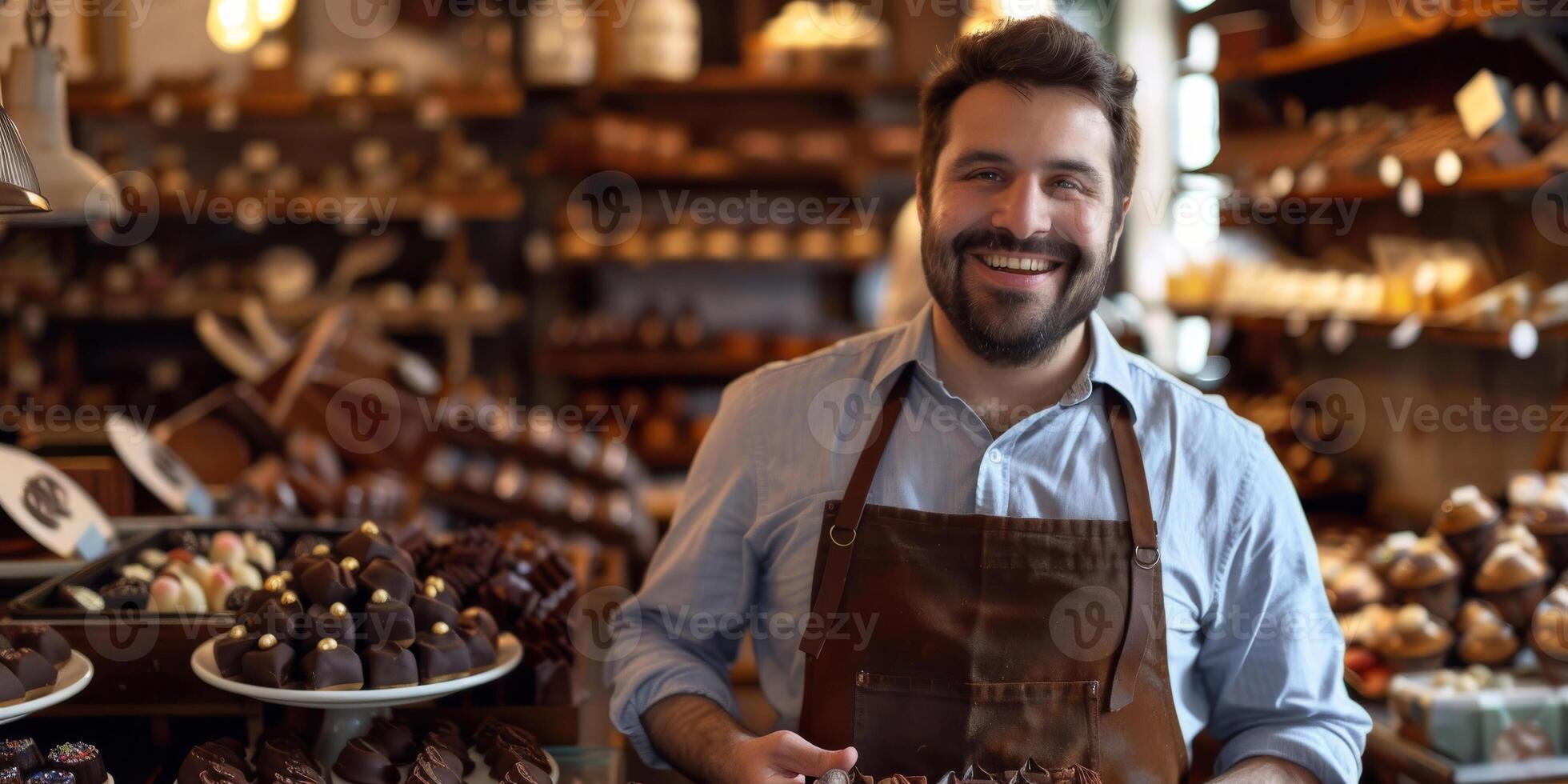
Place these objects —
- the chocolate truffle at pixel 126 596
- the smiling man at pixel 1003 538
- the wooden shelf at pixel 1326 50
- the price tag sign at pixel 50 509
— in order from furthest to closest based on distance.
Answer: the wooden shelf at pixel 1326 50 < the price tag sign at pixel 50 509 < the chocolate truffle at pixel 126 596 < the smiling man at pixel 1003 538

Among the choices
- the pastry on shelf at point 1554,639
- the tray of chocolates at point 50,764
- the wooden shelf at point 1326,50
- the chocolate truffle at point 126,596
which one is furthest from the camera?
the wooden shelf at point 1326,50

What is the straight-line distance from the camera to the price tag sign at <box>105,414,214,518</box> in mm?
2338

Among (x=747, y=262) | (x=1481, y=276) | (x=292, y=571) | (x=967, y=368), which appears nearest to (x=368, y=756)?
(x=292, y=571)

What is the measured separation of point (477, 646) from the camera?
1573 mm

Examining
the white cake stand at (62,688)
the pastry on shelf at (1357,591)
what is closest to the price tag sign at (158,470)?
the white cake stand at (62,688)

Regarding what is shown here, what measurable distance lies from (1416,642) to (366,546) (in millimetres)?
1722

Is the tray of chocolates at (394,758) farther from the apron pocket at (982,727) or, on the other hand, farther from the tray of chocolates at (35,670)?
the apron pocket at (982,727)

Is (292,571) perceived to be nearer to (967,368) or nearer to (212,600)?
(212,600)

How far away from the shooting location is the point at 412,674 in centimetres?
148

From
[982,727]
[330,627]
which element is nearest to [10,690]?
[330,627]

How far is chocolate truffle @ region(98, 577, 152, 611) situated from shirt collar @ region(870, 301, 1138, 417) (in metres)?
1.02

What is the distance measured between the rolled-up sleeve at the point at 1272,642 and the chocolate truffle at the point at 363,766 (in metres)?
1.02

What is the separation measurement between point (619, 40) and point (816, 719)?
3779mm

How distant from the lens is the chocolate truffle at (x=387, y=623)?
152cm
